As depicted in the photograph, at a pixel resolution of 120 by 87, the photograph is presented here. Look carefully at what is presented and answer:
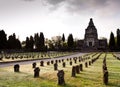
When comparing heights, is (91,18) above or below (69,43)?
above

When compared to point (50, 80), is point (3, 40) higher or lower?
higher

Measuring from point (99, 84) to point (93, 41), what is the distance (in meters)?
140

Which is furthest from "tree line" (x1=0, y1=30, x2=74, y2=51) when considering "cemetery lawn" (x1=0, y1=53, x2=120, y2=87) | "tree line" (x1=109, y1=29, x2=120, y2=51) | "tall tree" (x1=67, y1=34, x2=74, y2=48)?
"cemetery lawn" (x1=0, y1=53, x2=120, y2=87)

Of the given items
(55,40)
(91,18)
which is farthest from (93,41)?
(55,40)

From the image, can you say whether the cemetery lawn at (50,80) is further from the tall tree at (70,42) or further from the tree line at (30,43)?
the tall tree at (70,42)

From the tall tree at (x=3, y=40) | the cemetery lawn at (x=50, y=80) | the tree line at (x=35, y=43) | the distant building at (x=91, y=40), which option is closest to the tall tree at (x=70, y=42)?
the tree line at (x=35, y=43)

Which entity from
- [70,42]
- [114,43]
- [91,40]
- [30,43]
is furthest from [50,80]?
[91,40]

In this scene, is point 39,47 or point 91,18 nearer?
point 39,47

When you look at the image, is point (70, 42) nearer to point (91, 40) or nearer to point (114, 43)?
point (91, 40)

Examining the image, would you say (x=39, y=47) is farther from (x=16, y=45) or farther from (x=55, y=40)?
(x=55, y=40)

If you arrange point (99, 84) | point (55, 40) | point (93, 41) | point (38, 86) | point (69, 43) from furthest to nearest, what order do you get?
point (55, 40), point (93, 41), point (69, 43), point (99, 84), point (38, 86)

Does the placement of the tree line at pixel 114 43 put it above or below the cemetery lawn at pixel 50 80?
above

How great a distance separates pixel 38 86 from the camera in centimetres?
1511

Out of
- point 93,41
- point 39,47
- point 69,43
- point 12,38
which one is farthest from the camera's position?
point 93,41
